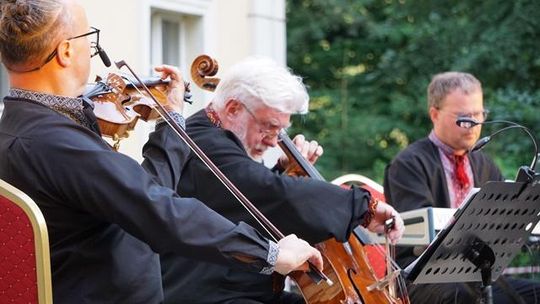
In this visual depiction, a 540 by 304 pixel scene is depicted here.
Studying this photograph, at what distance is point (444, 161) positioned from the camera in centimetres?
592

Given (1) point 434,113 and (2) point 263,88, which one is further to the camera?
(1) point 434,113

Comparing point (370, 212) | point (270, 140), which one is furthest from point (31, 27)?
point (370, 212)

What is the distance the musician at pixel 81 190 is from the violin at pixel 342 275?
2.34ft

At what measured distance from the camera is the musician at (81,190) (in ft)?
10.0

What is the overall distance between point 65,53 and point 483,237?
1.90m

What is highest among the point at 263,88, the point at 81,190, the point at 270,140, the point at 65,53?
the point at 65,53

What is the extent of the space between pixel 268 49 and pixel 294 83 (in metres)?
4.20

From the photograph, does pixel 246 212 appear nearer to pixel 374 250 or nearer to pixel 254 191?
pixel 254 191

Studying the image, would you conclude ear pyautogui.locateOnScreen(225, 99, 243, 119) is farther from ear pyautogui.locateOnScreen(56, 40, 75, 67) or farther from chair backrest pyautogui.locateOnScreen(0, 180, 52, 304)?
chair backrest pyautogui.locateOnScreen(0, 180, 52, 304)

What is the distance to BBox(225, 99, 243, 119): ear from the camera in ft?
14.4

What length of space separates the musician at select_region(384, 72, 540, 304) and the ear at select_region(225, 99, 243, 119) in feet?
5.05

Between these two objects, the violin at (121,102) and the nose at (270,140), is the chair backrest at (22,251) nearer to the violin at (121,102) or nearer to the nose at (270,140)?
the violin at (121,102)

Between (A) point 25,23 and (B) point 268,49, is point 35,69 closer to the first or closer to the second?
(A) point 25,23

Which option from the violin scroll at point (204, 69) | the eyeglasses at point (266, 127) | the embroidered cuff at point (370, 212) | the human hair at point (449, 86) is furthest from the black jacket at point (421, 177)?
the violin scroll at point (204, 69)
